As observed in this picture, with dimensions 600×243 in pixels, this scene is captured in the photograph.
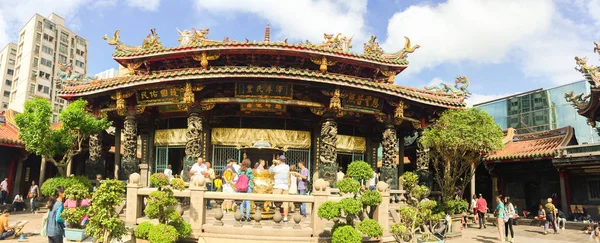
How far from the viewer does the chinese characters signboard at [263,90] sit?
14.6m

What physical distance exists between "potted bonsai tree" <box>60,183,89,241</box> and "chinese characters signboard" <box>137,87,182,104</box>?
21.5 ft

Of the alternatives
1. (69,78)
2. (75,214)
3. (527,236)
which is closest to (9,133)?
(69,78)

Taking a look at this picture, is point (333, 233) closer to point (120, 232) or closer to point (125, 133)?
point (120, 232)

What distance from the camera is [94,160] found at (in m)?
16.0

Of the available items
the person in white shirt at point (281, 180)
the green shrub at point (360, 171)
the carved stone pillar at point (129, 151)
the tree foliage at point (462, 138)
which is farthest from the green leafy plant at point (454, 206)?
the carved stone pillar at point (129, 151)

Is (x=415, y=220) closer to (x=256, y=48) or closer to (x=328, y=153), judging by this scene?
(x=328, y=153)

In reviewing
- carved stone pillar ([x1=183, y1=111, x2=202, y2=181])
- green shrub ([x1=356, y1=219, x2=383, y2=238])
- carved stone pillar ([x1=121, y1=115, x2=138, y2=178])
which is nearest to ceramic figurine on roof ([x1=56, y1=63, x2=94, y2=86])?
carved stone pillar ([x1=121, y1=115, x2=138, y2=178])

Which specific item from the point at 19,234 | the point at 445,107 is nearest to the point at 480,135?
the point at 445,107

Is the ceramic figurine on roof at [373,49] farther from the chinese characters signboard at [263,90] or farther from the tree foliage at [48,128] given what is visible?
the tree foliage at [48,128]

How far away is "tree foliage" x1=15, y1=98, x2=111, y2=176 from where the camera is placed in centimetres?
1325

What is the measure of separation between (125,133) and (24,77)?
55551 mm

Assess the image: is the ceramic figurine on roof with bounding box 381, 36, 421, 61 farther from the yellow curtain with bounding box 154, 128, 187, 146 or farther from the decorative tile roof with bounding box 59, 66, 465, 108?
the yellow curtain with bounding box 154, 128, 187, 146

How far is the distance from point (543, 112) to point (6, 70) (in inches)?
2916

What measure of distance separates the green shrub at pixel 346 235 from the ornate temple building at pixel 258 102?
6.36 meters
